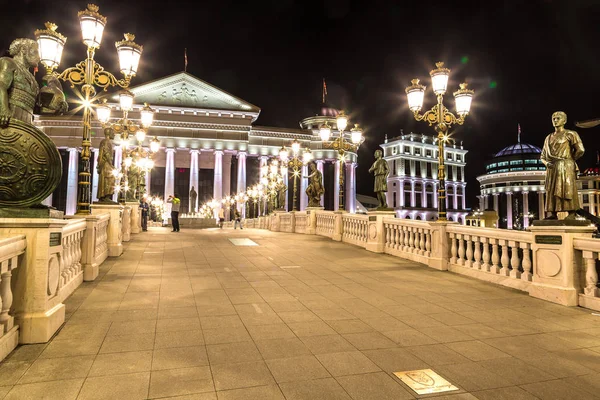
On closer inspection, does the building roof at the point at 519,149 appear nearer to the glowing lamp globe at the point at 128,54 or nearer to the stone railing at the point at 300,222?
the stone railing at the point at 300,222

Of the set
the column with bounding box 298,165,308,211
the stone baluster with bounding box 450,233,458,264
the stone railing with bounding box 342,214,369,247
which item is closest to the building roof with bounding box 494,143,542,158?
the column with bounding box 298,165,308,211

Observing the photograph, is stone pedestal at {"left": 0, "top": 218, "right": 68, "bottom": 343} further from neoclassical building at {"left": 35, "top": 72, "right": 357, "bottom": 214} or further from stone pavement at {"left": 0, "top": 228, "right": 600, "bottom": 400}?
neoclassical building at {"left": 35, "top": 72, "right": 357, "bottom": 214}

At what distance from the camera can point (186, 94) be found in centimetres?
6238

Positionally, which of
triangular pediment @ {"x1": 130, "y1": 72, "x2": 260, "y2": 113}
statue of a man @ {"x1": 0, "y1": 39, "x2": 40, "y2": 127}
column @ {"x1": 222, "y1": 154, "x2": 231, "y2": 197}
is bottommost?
statue of a man @ {"x1": 0, "y1": 39, "x2": 40, "y2": 127}

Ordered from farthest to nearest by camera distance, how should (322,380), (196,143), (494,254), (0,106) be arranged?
(196,143) → (494,254) → (0,106) → (322,380)

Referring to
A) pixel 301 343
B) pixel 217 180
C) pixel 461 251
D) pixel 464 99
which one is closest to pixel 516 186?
pixel 217 180

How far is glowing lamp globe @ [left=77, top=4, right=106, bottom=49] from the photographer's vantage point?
9.48 metres

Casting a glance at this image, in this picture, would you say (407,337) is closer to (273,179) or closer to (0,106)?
(0,106)

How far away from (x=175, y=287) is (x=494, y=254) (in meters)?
7.22

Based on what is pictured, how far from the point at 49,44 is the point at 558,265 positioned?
38.0ft

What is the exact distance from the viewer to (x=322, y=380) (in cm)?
375

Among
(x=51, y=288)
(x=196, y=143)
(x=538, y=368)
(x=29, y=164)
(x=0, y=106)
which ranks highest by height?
(x=196, y=143)

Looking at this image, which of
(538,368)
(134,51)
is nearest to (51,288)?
(538,368)

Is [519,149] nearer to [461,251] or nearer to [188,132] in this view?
[188,132]
